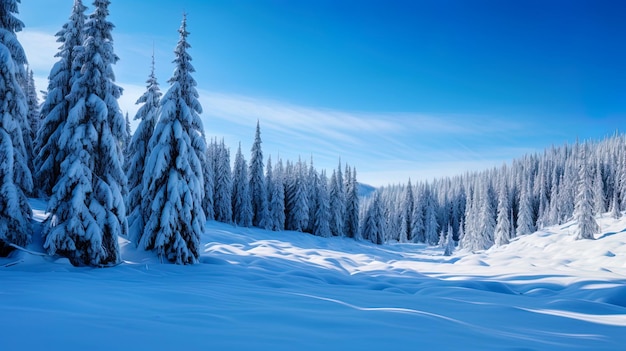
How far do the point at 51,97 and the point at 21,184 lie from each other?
427cm

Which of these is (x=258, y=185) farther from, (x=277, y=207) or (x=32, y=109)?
(x=32, y=109)

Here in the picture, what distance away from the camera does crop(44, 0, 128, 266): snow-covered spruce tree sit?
40.9 feet

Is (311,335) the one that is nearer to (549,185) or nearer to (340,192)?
(340,192)

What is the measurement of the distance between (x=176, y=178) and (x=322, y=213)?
45.9 m

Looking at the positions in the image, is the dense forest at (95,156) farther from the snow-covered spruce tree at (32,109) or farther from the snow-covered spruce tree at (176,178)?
the snow-covered spruce tree at (32,109)

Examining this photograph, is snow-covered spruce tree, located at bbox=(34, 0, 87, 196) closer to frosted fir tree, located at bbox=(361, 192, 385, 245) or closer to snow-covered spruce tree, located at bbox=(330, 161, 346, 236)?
snow-covered spruce tree, located at bbox=(330, 161, 346, 236)

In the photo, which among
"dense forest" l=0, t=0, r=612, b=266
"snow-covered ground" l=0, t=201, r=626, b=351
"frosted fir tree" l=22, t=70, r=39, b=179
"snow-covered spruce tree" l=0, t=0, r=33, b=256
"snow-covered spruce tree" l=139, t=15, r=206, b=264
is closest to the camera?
"snow-covered ground" l=0, t=201, r=626, b=351

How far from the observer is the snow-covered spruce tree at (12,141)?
1155 centimetres

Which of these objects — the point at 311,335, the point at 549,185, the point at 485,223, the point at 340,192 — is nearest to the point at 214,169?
the point at 340,192

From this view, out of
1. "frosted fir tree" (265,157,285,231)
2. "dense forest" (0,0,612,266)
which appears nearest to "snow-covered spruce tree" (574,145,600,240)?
"frosted fir tree" (265,157,285,231)

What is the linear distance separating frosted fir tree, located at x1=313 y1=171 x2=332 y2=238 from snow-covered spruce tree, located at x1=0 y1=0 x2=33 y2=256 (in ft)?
161

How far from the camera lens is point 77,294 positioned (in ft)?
20.7

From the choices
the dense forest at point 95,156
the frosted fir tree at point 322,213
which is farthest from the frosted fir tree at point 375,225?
the dense forest at point 95,156

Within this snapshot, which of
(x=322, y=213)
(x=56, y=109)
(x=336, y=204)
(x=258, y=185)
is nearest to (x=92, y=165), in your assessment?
(x=56, y=109)
